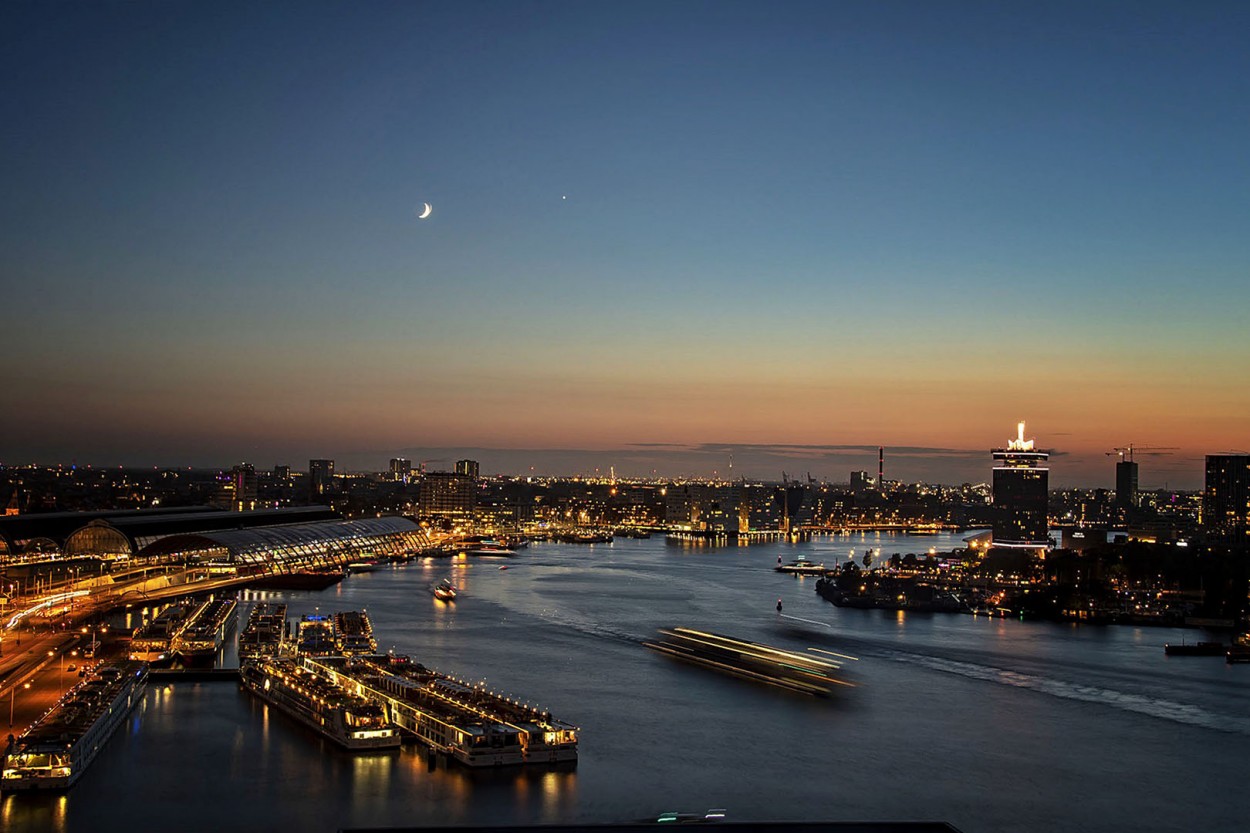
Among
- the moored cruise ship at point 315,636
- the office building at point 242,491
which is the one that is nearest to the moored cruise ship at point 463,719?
the moored cruise ship at point 315,636

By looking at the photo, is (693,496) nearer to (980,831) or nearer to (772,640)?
(772,640)

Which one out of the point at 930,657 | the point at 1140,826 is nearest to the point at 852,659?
the point at 930,657

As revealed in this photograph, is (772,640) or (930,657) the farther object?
(772,640)

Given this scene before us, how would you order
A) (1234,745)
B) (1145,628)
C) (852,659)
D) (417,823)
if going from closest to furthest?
(417,823) → (1234,745) → (852,659) → (1145,628)

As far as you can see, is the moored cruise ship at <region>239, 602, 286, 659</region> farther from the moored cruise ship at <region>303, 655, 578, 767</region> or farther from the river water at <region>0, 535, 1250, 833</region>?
the moored cruise ship at <region>303, 655, 578, 767</region>

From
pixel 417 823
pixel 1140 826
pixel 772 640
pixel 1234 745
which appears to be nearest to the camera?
pixel 417 823

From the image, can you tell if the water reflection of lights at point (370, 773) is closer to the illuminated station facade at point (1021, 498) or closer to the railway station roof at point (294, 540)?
the railway station roof at point (294, 540)

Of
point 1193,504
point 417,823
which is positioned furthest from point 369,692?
point 1193,504
